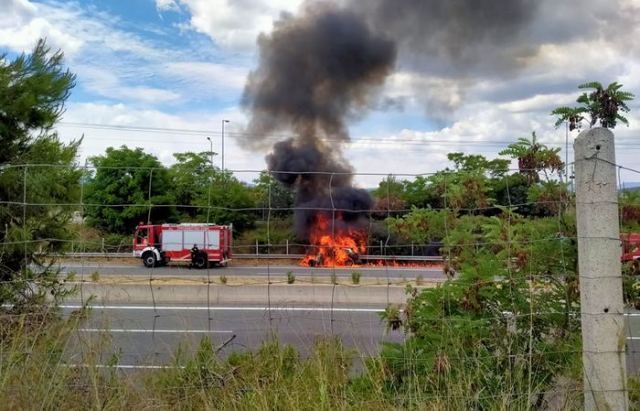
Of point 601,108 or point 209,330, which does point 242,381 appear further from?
point 601,108

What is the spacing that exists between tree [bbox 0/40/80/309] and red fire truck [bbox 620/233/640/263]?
3602mm

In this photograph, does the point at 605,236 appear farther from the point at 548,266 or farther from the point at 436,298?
the point at 436,298

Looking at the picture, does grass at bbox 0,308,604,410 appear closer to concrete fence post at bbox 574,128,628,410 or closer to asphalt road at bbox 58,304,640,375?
asphalt road at bbox 58,304,640,375

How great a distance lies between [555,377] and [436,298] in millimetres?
756

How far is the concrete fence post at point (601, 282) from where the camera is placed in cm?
269

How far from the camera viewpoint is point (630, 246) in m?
3.36

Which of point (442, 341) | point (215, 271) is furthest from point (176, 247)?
point (442, 341)

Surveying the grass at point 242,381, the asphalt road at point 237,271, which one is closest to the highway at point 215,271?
the asphalt road at point 237,271

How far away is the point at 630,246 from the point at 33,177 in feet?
13.3

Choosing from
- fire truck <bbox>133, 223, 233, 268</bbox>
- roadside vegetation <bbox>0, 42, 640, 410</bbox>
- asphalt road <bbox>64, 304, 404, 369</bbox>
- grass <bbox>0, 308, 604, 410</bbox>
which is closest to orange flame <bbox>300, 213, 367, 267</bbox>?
asphalt road <bbox>64, 304, 404, 369</bbox>

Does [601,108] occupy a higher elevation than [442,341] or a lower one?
higher

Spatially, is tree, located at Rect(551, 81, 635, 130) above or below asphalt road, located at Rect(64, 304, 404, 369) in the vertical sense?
above

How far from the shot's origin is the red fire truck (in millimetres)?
3293

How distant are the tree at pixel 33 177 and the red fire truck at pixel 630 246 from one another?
360 centimetres
